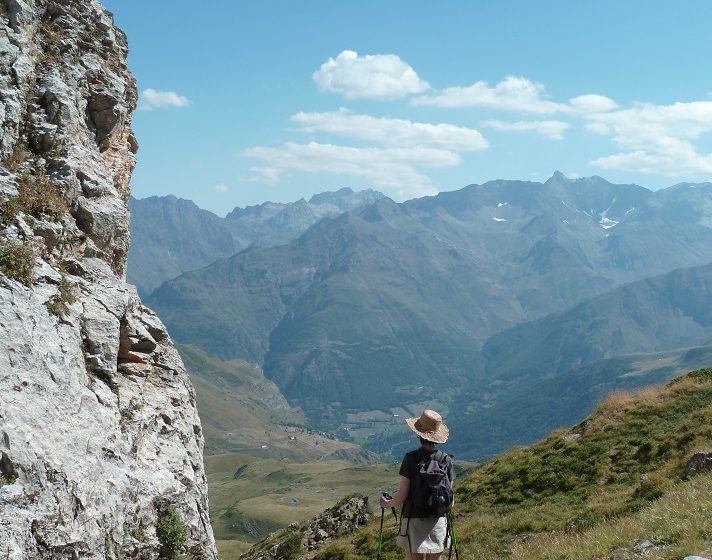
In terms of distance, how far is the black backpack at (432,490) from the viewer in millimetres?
13469

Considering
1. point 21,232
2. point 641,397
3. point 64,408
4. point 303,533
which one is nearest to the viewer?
point 64,408

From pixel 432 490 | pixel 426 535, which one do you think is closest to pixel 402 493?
pixel 432 490

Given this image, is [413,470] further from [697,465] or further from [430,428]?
[697,465]

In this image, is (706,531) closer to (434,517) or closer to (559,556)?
(559,556)

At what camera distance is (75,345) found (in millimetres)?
16516

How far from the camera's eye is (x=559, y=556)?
51.6 ft

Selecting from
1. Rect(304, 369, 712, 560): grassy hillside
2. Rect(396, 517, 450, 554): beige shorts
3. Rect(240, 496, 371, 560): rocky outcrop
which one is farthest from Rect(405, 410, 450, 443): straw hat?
Rect(240, 496, 371, 560): rocky outcrop

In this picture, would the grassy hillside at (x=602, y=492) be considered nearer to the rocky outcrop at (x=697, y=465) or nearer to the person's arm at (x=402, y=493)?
the rocky outcrop at (x=697, y=465)

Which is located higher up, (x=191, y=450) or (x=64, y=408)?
(x=64, y=408)

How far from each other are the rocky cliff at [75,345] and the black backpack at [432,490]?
703 centimetres

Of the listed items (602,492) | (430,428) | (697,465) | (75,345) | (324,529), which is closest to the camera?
(430,428)

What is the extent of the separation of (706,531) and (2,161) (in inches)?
841

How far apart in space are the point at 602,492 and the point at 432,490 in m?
14.9

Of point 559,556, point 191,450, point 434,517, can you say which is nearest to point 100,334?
point 191,450
